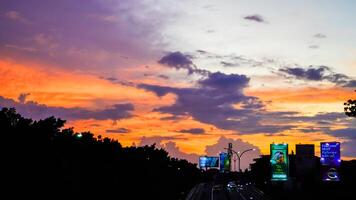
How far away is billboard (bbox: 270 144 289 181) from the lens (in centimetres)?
10400

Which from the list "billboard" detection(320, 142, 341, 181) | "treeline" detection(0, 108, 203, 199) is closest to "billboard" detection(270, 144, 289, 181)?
"billboard" detection(320, 142, 341, 181)

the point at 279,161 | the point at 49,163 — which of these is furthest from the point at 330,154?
the point at 49,163

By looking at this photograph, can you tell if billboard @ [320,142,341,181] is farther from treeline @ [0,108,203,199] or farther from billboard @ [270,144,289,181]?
treeline @ [0,108,203,199]

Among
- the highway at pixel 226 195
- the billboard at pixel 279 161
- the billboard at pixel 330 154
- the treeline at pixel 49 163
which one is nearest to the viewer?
the treeline at pixel 49 163

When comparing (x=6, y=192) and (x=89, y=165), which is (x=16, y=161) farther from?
(x=89, y=165)

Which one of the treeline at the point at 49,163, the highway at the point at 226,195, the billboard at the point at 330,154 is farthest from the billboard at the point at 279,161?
the treeline at the point at 49,163

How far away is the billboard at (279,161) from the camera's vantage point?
104 metres

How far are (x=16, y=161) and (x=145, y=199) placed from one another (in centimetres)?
5576

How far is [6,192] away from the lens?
104 feet

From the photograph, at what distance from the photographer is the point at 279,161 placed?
105 metres

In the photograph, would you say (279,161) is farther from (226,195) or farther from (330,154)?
(226,195)

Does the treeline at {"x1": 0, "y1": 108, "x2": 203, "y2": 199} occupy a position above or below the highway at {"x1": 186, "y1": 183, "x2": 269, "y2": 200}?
above

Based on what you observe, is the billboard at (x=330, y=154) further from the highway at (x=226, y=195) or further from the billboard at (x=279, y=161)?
the highway at (x=226, y=195)

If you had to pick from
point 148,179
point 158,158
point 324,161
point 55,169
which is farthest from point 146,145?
point 55,169
